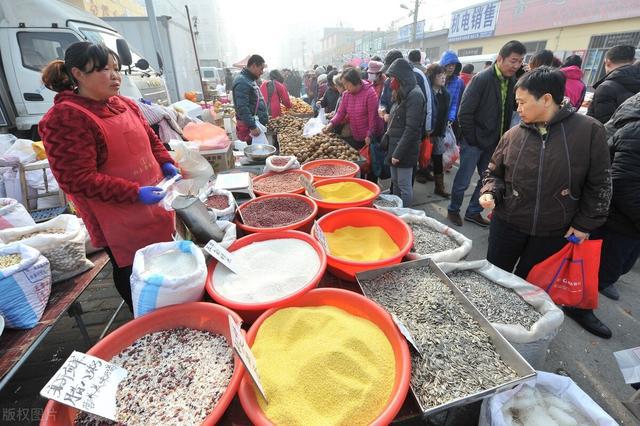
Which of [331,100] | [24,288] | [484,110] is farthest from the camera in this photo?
[331,100]

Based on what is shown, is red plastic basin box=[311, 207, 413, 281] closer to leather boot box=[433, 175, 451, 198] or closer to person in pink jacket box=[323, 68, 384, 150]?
person in pink jacket box=[323, 68, 384, 150]

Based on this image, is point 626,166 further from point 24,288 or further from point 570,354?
point 24,288

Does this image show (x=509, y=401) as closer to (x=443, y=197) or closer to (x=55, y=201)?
(x=443, y=197)

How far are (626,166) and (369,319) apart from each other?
6.43 ft

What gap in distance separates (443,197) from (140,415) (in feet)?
15.0

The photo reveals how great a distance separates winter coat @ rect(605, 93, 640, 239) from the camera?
184 cm

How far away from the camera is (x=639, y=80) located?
2.86 m

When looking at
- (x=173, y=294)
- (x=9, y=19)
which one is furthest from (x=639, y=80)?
(x=9, y=19)

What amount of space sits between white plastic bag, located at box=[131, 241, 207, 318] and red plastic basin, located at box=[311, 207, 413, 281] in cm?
63

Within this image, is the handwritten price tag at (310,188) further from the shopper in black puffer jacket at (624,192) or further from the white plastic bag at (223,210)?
the shopper in black puffer jacket at (624,192)

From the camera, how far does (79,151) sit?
1.39m

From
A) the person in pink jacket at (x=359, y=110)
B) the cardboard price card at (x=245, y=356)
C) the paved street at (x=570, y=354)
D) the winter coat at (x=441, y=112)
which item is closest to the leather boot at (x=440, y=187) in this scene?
the winter coat at (x=441, y=112)

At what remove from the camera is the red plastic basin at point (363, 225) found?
152cm

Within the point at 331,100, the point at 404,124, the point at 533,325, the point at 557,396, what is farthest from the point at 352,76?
the point at 557,396
